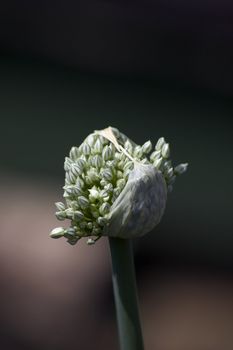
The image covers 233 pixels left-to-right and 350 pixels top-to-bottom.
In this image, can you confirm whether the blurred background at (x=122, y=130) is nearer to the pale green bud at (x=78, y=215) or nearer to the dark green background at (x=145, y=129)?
the dark green background at (x=145, y=129)

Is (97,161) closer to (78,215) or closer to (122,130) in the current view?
(78,215)

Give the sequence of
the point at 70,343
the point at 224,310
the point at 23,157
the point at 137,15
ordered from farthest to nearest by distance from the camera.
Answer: the point at 137,15 → the point at 23,157 → the point at 224,310 → the point at 70,343

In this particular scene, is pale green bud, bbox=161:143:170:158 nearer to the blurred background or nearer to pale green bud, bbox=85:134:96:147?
pale green bud, bbox=85:134:96:147

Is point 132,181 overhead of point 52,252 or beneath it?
beneath

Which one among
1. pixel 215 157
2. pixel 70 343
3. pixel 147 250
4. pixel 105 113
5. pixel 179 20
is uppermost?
pixel 179 20

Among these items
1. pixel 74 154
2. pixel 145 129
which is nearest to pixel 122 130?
pixel 145 129

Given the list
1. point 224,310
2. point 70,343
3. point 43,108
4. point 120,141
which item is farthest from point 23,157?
point 120,141

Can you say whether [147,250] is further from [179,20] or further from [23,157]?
[179,20]

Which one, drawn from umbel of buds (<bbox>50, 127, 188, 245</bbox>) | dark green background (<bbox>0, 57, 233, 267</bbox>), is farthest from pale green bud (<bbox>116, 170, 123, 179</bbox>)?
dark green background (<bbox>0, 57, 233, 267</bbox>)
